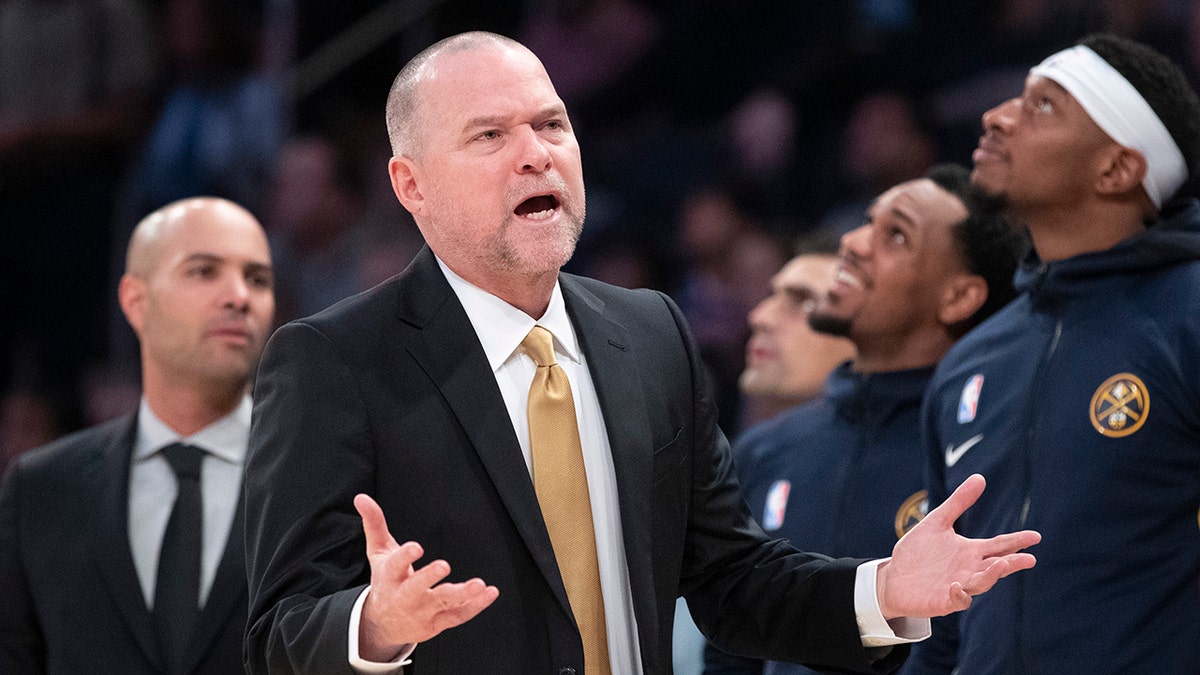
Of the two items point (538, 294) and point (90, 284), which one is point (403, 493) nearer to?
point (538, 294)

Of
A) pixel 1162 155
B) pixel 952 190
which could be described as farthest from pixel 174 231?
pixel 1162 155

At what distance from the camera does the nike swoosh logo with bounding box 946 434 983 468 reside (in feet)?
11.3

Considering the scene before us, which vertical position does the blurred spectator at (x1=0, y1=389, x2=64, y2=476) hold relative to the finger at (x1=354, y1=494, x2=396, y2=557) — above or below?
above

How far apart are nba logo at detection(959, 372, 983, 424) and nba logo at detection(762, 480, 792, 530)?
0.71 m

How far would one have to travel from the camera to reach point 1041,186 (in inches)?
138

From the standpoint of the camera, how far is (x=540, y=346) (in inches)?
96.7

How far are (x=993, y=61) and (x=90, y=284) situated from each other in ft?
17.5

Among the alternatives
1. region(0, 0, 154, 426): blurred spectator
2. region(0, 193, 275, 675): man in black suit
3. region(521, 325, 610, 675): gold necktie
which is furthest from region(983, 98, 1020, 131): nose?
region(0, 0, 154, 426): blurred spectator

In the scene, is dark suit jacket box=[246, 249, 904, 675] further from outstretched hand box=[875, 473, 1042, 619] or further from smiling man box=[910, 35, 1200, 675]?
smiling man box=[910, 35, 1200, 675]

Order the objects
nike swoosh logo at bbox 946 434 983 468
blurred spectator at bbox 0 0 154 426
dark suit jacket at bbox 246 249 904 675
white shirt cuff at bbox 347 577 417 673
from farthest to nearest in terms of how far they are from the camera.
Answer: blurred spectator at bbox 0 0 154 426, nike swoosh logo at bbox 946 434 983 468, dark suit jacket at bbox 246 249 904 675, white shirt cuff at bbox 347 577 417 673

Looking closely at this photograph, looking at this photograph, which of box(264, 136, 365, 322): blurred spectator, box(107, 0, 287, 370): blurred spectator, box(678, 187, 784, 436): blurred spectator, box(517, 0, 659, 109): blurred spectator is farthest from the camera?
box(107, 0, 287, 370): blurred spectator

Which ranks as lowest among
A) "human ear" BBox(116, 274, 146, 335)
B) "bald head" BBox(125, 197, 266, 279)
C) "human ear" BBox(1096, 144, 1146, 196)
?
"human ear" BBox(1096, 144, 1146, 196)

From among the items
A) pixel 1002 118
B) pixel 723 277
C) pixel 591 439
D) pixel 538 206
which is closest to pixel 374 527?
pixel 591 439

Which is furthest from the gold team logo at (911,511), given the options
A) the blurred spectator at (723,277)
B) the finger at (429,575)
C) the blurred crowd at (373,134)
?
the blurred spectator at (723,277)
